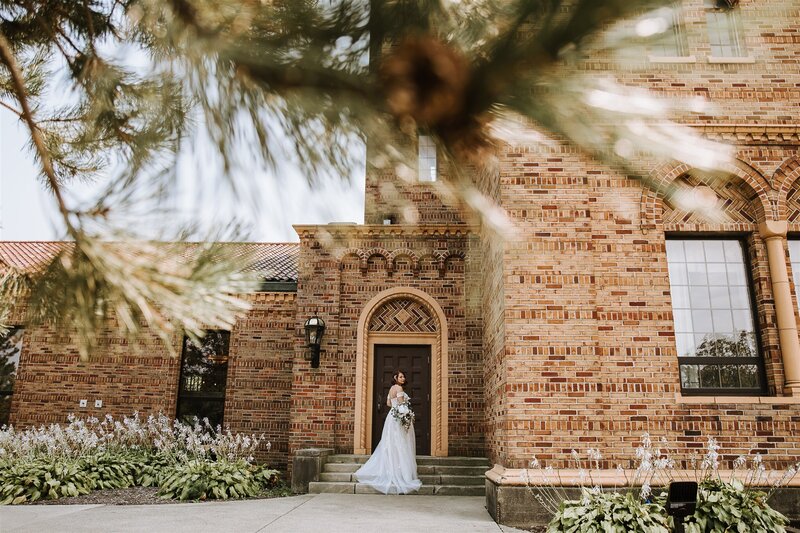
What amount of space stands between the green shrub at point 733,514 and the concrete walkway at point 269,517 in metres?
2.06

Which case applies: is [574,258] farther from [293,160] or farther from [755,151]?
[293,160]

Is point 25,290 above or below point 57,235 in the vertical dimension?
below

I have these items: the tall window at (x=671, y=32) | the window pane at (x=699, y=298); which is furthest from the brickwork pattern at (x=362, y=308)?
the tall window at (x=671, y=32)

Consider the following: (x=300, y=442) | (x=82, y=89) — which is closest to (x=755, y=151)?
(x=82, y=89)

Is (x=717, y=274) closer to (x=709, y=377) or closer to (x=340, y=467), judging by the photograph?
(x=709, y=377)

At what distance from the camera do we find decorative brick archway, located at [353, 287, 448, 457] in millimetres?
10906

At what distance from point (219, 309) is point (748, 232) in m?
7.78

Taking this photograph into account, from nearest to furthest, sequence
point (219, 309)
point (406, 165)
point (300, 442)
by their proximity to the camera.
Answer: point (406, 165) < point (219, 309) < point (300, 442)

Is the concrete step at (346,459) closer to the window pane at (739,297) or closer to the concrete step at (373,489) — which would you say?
the concrete step at (373,489)

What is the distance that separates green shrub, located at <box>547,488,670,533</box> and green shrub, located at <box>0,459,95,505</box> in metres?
7.96

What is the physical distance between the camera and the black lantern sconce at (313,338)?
10.9 meters

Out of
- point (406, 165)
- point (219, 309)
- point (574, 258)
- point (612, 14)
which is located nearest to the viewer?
point (612, 14)

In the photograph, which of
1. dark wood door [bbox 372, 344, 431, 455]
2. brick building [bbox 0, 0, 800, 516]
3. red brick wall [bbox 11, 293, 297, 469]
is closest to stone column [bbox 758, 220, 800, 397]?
brick building [bbox 0, 0, 800, 516]

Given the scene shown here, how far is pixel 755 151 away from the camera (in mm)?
7582
